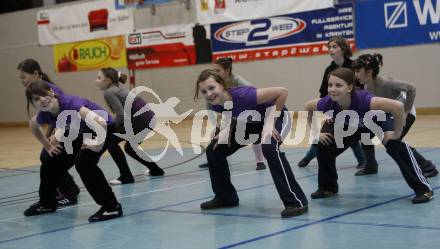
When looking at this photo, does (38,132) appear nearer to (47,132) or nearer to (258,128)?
(47,132)

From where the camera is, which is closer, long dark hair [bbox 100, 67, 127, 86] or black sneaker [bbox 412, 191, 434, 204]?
black sneaker [bbox 412, 191, 434, 204]

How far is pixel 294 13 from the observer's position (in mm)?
16172

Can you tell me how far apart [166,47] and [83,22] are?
3281 mm

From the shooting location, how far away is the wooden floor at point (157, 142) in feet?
34.1

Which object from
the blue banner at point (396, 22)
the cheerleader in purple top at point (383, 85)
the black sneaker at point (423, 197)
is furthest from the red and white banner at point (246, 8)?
the black sneaker at point (423, 197)

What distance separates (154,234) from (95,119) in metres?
1.18

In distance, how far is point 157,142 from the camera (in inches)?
519

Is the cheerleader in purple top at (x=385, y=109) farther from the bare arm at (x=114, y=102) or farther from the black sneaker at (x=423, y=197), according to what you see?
the bare arm at (x=114, y=102)

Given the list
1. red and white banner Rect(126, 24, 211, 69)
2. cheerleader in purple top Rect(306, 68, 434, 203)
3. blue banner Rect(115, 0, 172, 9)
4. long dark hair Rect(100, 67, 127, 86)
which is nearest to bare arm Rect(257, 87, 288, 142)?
cheerleader in purple top Rect(306, 68, 434, 203)

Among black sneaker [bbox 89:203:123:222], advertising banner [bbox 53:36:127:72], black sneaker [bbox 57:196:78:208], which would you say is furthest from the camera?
advertising banner [bbox 53:36:127:72]

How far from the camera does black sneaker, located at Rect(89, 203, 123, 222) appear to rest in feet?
18.4

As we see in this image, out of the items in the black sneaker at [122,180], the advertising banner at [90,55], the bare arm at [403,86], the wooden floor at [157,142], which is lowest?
the wooden floor at [157,142]

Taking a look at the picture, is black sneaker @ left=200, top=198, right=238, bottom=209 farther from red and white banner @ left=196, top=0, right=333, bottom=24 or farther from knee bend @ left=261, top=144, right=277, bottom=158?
red and white banner @ left=196, top=0, right=333, bottom=24

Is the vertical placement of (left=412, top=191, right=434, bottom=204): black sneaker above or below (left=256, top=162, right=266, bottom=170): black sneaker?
above
